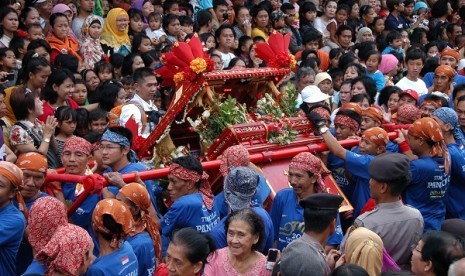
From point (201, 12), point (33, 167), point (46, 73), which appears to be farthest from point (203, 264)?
point (201, 12)

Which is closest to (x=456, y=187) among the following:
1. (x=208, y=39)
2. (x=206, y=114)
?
(x=206, y=114)

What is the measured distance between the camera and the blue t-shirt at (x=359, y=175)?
6.96m

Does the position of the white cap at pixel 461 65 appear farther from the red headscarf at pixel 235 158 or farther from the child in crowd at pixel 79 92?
the red headscarf at pixel 235 158

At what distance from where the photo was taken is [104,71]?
980 cm

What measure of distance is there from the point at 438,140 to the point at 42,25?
19.4 ft

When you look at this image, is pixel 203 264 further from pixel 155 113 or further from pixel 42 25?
pixel 42 25

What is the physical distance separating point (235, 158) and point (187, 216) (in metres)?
0.64

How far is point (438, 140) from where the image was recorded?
6957 mm

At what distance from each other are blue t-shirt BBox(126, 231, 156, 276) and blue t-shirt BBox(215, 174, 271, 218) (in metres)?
0.88

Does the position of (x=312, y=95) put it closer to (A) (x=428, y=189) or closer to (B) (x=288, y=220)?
(A) (x=428, y=189)

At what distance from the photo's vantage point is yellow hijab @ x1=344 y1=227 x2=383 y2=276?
15.7 ft

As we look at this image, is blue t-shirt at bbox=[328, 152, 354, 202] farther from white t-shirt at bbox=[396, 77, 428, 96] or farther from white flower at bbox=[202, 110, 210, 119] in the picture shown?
white t-shirt at bbox=[396, 77, 428, 96]

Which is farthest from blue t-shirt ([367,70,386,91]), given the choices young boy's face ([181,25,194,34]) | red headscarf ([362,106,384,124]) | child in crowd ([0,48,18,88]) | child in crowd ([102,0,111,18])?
child in crowd ([0,48,18,88])

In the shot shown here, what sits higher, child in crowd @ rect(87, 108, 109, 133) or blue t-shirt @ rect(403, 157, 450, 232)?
blue t-shirt @ rect(403, 157, 450, 232)
